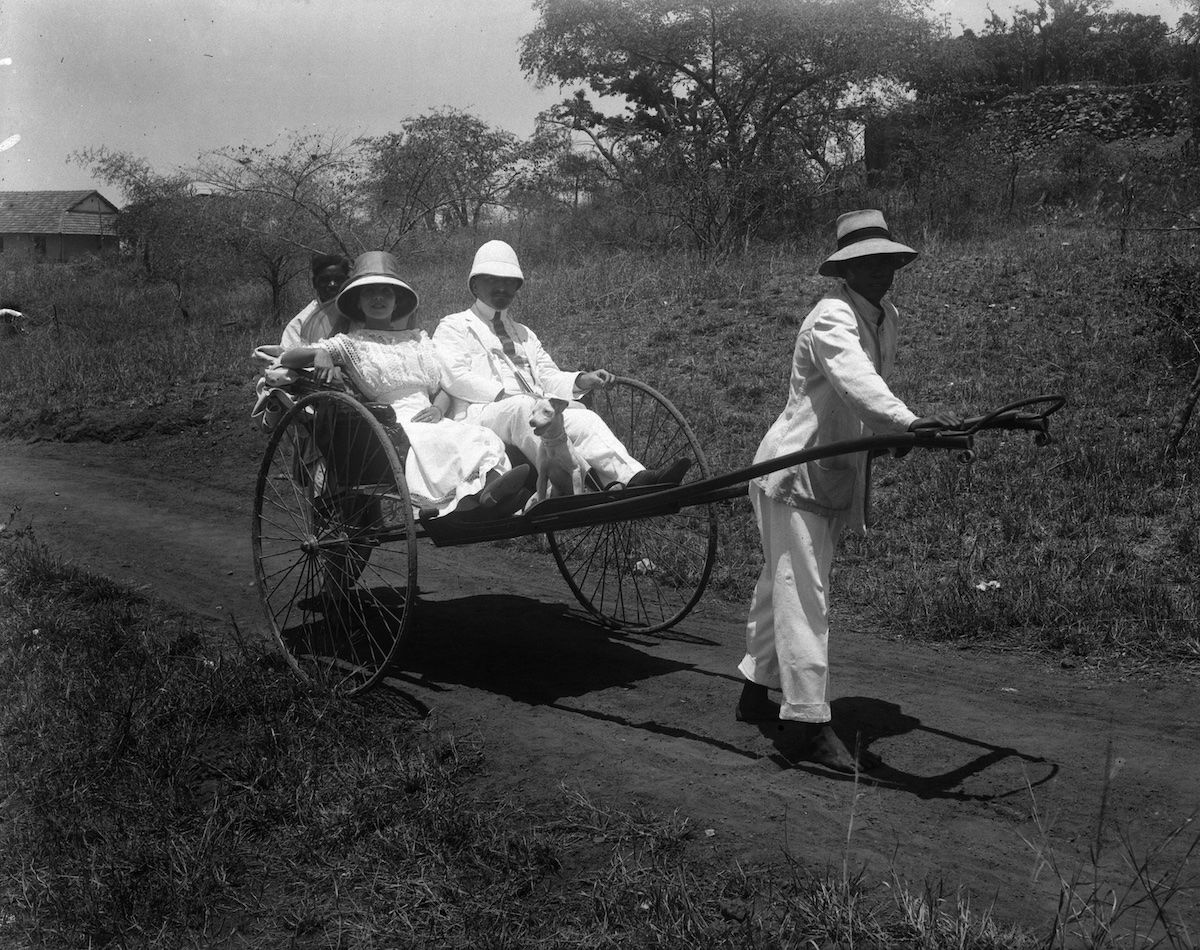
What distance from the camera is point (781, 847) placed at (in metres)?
3.45

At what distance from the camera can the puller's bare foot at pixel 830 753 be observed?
4078mm

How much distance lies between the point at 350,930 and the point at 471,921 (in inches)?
13.3

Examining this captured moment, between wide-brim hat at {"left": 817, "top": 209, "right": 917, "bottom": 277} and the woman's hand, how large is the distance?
5.56ft

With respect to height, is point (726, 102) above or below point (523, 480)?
above

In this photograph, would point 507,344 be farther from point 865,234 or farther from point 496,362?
point 865,234

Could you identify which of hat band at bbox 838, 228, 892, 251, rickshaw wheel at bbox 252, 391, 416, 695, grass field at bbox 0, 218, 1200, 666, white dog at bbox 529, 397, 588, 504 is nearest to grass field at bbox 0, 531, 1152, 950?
rickshaw wheel at bbox 252, 391, 416, 695

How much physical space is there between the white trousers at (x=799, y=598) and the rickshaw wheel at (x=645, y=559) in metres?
1.10

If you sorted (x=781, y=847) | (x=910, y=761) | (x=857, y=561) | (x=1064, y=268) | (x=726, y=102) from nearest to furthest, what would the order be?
(x=781, y=847) < (x=910, y=761) < (x=857, y=561) < (x=1064, y=268) < (x=726, y=102)

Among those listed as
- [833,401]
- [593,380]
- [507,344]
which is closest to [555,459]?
[593,380]

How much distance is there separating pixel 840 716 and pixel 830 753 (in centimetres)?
Result: 57

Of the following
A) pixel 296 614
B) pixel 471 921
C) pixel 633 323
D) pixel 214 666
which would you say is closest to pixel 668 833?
pixel 471 921

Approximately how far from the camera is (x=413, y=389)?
6.05m

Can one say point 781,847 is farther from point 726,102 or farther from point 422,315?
point 726,102

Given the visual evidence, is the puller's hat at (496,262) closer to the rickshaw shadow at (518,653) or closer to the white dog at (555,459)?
the white dog at (555,459)
